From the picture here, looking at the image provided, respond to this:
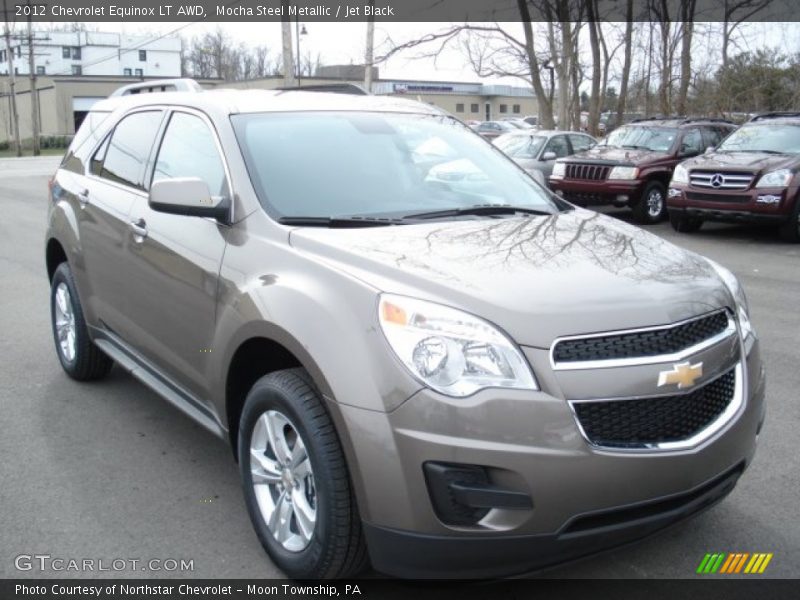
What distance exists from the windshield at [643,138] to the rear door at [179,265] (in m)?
12.3

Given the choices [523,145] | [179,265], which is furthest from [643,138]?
[179,265]

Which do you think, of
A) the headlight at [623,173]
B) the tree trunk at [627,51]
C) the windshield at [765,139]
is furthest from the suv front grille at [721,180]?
the tree trunk at [627,51]

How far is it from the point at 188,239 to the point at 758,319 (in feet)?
17.6

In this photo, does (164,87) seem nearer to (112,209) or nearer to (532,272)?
(112,209)

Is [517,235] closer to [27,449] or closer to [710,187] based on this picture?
[27,449]

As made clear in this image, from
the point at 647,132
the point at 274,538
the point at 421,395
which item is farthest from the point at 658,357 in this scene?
the point at 647,132

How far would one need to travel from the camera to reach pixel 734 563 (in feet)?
10.6

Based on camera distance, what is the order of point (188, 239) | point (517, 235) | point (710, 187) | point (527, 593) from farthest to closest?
point (710, 187)
point (188, 239)
point (517, 235)
point (527, 593)

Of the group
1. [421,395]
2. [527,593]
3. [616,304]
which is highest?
[616,304]

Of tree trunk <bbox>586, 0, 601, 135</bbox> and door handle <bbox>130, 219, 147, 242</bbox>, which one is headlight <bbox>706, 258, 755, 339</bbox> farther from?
tree trunk <bbox>586, 0, 601, 135</bbox>

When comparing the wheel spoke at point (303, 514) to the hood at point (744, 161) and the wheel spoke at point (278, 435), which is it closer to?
the wheel spoke at point (278, 435)

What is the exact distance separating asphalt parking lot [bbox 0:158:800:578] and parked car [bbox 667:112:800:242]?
5.93 meters

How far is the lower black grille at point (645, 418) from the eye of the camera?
101 inches

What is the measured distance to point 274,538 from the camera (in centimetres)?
315
